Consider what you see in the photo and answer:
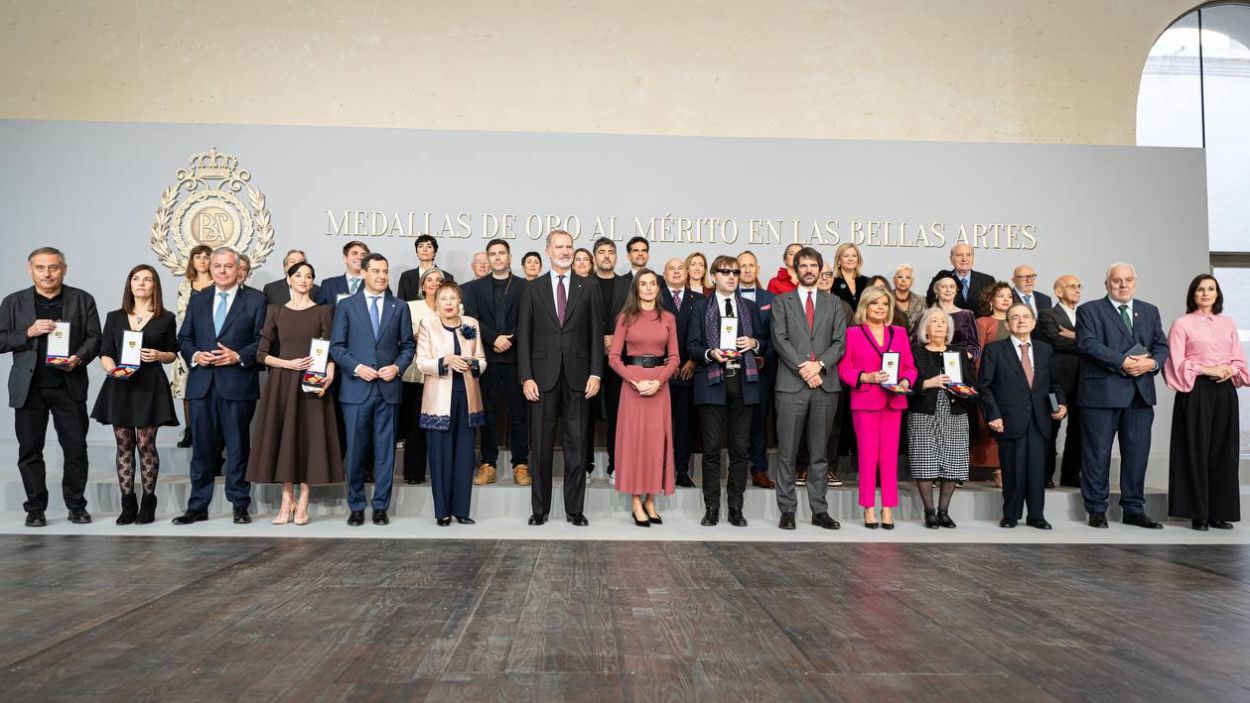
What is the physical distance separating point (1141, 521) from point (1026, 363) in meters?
1.18

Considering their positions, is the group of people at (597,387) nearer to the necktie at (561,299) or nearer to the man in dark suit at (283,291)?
the necktie at (561,299)

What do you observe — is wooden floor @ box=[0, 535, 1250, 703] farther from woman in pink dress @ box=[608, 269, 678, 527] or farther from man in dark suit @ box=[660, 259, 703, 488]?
man in dark suit @ box=[660, 259, 703, 488]

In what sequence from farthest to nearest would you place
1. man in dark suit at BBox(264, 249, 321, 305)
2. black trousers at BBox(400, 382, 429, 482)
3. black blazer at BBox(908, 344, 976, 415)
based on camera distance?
man in dark suit at BBox(264, 249, 321, 305)
black trousers at BBox(400, 382, 429, 482)
black blazer at BBox(908, 344, 976, 415)

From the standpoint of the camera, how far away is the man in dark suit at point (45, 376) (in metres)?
4.82

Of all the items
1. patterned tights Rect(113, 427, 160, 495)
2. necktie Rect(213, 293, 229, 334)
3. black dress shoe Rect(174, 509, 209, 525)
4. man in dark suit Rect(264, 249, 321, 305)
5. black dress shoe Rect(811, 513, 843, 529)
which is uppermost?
man in dark suit Rect(264, 249, 321, 305)

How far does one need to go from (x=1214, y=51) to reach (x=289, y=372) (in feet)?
29.2

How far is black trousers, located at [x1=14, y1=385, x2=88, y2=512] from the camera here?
4.85 metres

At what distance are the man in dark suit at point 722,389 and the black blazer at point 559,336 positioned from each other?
2.00 ft

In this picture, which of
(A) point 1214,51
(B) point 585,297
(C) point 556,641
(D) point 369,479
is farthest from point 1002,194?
(C) point 556,641

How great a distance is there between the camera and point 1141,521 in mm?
5180

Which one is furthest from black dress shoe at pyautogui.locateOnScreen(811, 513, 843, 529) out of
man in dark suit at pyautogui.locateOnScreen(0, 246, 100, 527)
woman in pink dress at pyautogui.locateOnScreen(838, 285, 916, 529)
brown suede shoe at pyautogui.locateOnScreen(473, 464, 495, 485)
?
man in dark suit at pyautogui.locateOnScreen(0, 246, 100, 527)

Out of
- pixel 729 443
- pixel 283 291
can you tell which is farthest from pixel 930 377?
pixel 283 291

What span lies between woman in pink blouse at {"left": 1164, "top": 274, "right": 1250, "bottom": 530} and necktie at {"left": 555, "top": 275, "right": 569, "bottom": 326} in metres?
3.74

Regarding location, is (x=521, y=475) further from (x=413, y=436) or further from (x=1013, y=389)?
(x=1013, y=389)
